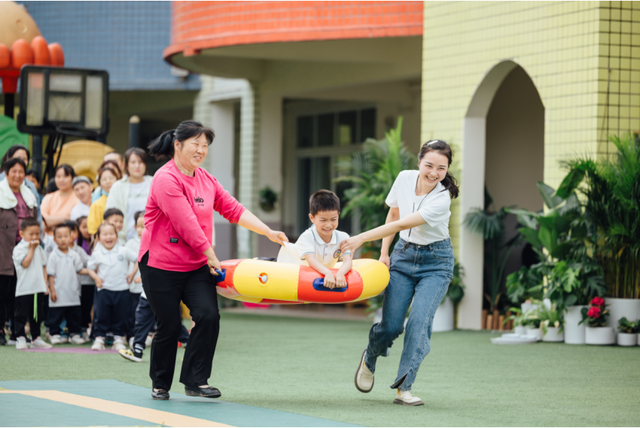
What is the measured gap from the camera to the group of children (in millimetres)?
8688

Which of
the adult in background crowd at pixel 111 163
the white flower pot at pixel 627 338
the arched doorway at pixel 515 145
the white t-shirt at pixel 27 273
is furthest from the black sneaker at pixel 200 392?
the arched doorway at pixel 515 145

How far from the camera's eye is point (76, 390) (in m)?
5.95

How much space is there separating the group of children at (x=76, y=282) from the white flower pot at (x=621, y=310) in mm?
4690

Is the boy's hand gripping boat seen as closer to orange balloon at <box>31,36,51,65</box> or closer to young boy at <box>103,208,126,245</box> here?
young boy at <box>103,208,126,245</box>

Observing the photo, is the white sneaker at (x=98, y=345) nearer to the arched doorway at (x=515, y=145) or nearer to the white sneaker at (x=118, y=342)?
the white sneaker at (x=118, y=342)

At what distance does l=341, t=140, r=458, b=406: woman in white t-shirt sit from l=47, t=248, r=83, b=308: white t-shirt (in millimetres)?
4218

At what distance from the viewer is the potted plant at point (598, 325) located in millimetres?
9184

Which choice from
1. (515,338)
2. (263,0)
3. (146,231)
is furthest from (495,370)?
(263,0)

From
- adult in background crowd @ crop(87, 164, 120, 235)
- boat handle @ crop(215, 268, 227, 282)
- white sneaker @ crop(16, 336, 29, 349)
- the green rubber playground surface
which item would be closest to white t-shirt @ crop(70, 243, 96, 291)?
adult in background crowd @ crop(87, 164, 120, 235)

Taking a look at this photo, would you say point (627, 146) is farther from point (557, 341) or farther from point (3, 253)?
point (3, 253)

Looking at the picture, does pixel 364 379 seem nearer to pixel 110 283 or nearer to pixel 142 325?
pixel 142 325

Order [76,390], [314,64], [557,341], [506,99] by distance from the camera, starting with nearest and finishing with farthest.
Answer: [76,390] < [557,341] < [506,99] < [314,64]

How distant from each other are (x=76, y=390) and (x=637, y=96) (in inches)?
262

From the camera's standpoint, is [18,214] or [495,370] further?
[18,214]
